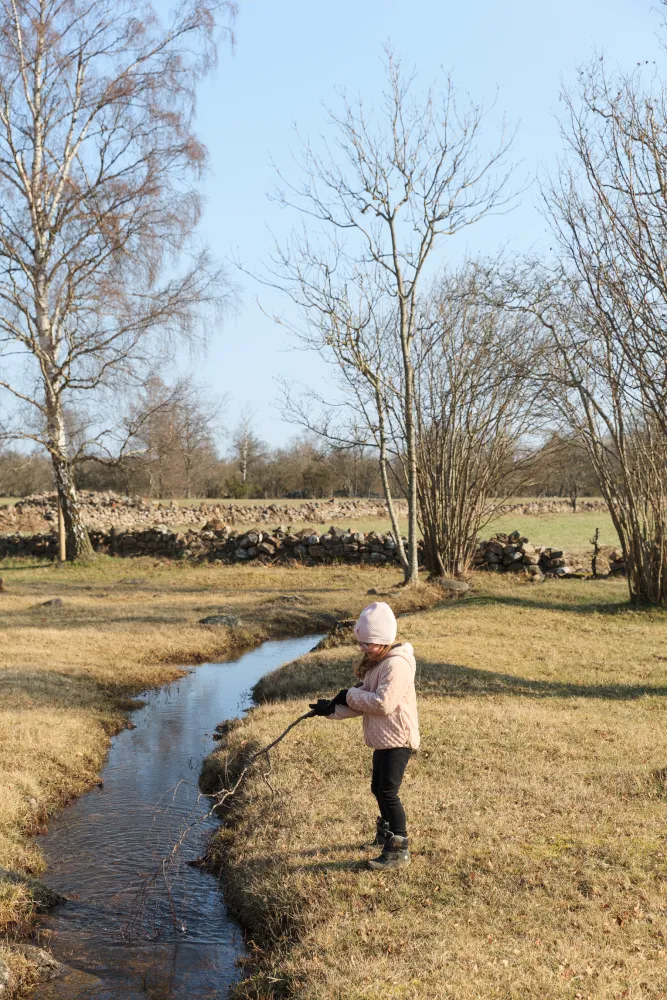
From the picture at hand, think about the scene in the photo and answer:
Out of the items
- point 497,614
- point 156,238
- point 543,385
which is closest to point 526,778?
point 497,614

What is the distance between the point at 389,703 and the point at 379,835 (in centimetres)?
96

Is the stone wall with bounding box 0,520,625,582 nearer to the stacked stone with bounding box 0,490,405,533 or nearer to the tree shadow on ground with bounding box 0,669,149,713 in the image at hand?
the stacked stone with bounding box 0,490,405,533

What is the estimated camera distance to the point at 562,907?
4.57 metres

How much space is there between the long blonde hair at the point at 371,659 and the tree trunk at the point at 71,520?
18290 mm

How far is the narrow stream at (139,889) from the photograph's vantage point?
4816 millimetres

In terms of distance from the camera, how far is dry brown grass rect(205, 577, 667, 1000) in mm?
4078

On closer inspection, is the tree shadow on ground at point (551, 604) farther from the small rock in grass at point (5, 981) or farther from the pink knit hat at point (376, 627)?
the small rock in grass at point (5, 981)

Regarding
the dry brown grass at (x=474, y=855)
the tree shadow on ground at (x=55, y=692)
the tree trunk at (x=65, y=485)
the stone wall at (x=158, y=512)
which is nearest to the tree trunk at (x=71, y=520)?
the tree trunk at (x=65, y=485)

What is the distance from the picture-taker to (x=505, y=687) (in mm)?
9805

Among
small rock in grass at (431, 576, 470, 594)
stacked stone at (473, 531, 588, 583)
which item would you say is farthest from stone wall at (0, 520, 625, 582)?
small rock in grass at (431, 576, 470, 594)

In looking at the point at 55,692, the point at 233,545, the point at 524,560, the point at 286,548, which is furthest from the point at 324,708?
the point at 233,545

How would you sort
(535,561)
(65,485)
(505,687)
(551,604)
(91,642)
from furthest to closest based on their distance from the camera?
(65,485), (535,561), (551,604), (91,642), (505,687)

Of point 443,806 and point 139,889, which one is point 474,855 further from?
point 139,889

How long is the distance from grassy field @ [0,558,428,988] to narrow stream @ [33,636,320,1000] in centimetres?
24
